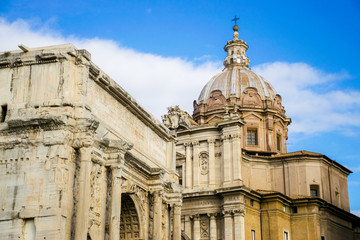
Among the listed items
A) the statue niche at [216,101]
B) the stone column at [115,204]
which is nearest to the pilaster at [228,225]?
the statue niche at [216,101]

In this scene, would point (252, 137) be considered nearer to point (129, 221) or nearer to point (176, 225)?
point (176, 225)

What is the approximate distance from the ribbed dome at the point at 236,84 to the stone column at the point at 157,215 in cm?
2588

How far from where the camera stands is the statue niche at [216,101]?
56.0m

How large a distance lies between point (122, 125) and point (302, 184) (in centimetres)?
2445

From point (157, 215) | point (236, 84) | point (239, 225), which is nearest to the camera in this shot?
point (157, 215)

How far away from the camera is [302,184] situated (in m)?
49.8

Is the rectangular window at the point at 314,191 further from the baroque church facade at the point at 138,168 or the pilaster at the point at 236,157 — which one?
the pilaster at the point at 236,157

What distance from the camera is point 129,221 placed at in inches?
1240

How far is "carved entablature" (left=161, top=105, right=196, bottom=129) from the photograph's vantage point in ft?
163

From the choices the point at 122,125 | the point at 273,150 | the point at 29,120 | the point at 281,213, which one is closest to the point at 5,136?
the point at 29,120

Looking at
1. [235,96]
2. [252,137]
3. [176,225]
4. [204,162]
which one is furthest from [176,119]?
[176,225]

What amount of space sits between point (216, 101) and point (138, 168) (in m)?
26.9

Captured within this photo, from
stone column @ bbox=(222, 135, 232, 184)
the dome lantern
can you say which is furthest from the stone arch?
the dome lantern

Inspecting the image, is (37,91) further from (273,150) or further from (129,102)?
(273,150)
